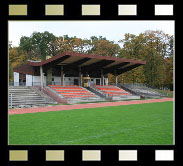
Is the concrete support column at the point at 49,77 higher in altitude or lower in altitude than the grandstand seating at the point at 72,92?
higher

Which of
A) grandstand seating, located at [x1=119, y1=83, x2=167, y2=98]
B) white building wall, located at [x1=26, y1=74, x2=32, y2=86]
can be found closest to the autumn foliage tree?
grandstand seating, located at [x1=119, y1=83, x2=167, y2=98]

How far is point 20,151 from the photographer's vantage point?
8.47ft

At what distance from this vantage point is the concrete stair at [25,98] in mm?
21684

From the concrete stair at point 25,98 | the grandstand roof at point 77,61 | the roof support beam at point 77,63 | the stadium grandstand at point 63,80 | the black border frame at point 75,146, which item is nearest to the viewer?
the black border frame at point 75,146

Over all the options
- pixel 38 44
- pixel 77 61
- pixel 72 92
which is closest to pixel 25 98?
pixel 72 92

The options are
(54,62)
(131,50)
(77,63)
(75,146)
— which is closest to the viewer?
(75,146)

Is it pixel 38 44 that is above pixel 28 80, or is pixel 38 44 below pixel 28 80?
above

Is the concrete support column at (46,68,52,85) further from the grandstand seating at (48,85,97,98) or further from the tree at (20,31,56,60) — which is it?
the tree at (20,31,56,60)

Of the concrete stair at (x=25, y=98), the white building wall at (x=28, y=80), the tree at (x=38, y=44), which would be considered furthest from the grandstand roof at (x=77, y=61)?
the tree at (x=38, y=44)

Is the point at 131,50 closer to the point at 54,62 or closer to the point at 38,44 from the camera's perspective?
the point at 38,44

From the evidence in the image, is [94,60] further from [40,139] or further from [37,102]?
[40,139]

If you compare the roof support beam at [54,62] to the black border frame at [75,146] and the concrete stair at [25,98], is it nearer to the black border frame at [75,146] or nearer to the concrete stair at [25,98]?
the concrete stair at [25,98]

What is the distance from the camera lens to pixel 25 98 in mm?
23703
